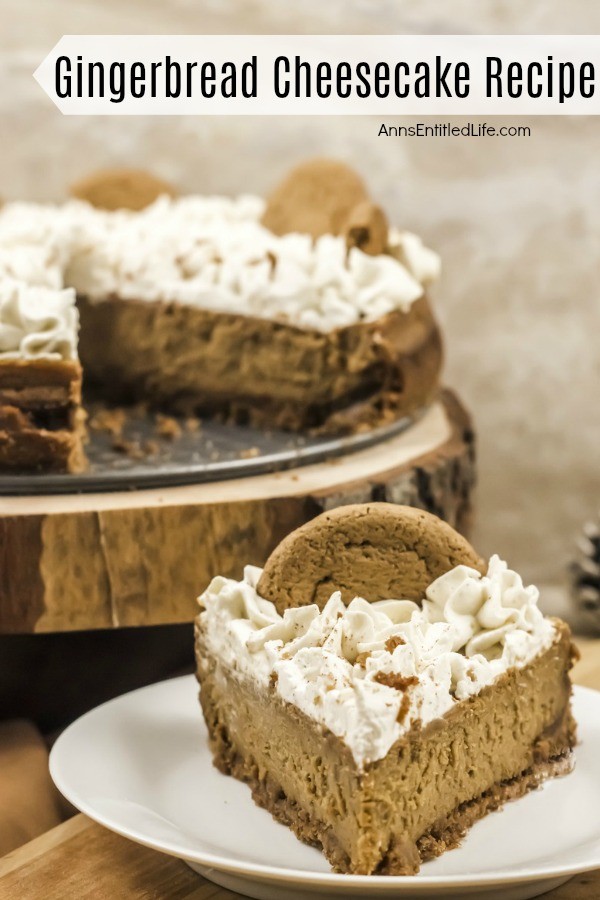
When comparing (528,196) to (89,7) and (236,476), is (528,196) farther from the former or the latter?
(236,476)

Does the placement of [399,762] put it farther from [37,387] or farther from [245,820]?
[37,387]

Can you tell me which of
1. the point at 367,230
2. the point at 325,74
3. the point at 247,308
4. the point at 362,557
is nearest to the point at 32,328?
the point at 247,308

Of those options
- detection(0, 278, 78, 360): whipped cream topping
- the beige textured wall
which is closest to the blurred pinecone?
the beige textured wall

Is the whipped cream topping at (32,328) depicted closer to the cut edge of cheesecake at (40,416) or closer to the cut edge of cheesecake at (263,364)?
the cut edge of cheesecake at (40,416)

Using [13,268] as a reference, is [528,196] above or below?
above

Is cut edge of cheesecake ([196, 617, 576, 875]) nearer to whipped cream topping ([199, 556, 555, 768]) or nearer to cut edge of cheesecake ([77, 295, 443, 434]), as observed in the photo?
whipped cream topping ([199, 556, 555, 768])

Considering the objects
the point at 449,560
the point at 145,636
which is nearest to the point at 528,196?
the point at 145,636
